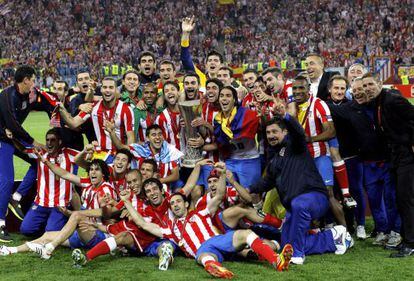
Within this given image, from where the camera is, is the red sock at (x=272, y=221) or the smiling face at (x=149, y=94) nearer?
the red sock at (x=272, y=221)

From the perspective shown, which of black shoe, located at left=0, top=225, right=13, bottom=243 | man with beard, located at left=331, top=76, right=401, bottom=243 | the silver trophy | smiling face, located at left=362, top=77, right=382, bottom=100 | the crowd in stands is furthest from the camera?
the crowd in stands

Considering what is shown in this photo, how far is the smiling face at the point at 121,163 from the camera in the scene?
7824 mm

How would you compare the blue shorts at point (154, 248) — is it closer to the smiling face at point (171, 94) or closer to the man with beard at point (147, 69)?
the smiling face at point (171, 94)

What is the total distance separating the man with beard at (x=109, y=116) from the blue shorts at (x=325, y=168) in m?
2.25

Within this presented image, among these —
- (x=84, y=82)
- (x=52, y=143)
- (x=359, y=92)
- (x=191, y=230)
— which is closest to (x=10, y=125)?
(x=52, y=143)

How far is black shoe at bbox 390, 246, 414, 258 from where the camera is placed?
271 inches

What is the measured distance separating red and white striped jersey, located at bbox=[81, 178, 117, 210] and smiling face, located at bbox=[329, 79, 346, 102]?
110 inches

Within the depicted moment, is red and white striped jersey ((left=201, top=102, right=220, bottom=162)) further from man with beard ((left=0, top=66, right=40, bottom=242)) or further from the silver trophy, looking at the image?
man with beard ((left=0, top=66, right=40, bottom=242))

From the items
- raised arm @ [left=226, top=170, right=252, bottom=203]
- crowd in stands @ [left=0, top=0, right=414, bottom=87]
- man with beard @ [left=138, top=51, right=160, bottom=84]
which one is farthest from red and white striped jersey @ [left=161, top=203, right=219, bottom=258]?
crowd in stands @ [left=0, top=0, right=414, bottom=87]

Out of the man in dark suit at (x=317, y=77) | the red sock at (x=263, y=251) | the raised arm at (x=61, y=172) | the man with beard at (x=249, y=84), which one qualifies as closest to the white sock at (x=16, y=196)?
the raised arm at (x=61, y=172)

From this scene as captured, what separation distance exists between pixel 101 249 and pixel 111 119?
1894 mm

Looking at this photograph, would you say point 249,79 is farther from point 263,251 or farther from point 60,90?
point 263,251

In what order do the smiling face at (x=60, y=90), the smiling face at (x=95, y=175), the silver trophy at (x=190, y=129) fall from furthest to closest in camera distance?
the smiling face at (x=60, y=90)
the silver trophy at (x=190, y=129)
the smiling face at (x=95, y=175)

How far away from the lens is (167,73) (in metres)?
9.07
